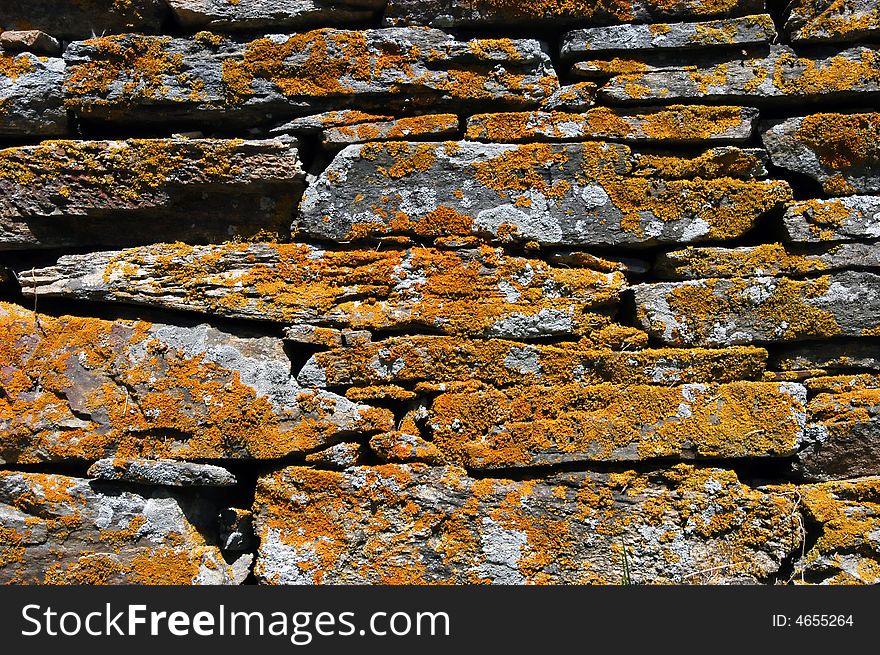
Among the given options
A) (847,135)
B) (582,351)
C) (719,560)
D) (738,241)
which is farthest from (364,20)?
(719,560)

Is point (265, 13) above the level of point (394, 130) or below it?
above

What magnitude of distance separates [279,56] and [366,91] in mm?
385

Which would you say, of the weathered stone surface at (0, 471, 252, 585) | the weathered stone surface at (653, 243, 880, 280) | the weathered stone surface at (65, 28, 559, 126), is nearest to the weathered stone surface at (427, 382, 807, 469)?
the weathered stone surface at (653, 243, 880, 280)

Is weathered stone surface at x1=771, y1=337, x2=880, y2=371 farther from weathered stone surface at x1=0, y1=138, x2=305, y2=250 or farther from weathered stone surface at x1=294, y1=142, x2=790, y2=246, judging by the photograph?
weathered stone surface at x1=0, y1=138, x2=305, y2=250

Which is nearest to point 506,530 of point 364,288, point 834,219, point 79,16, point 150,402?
point 364,288

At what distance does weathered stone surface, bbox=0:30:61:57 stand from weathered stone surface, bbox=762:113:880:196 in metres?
3.00

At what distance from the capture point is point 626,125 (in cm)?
270

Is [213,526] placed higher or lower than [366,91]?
lower

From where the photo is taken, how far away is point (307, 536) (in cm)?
265

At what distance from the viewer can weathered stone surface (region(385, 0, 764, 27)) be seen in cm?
270

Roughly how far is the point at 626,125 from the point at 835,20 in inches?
37.4

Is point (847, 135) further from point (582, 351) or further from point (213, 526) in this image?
point (213, 526)

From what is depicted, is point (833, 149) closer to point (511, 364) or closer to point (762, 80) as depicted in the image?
point (762, 80)

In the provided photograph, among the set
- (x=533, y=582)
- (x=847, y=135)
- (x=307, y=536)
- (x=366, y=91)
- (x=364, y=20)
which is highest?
(x=364, y=20)
